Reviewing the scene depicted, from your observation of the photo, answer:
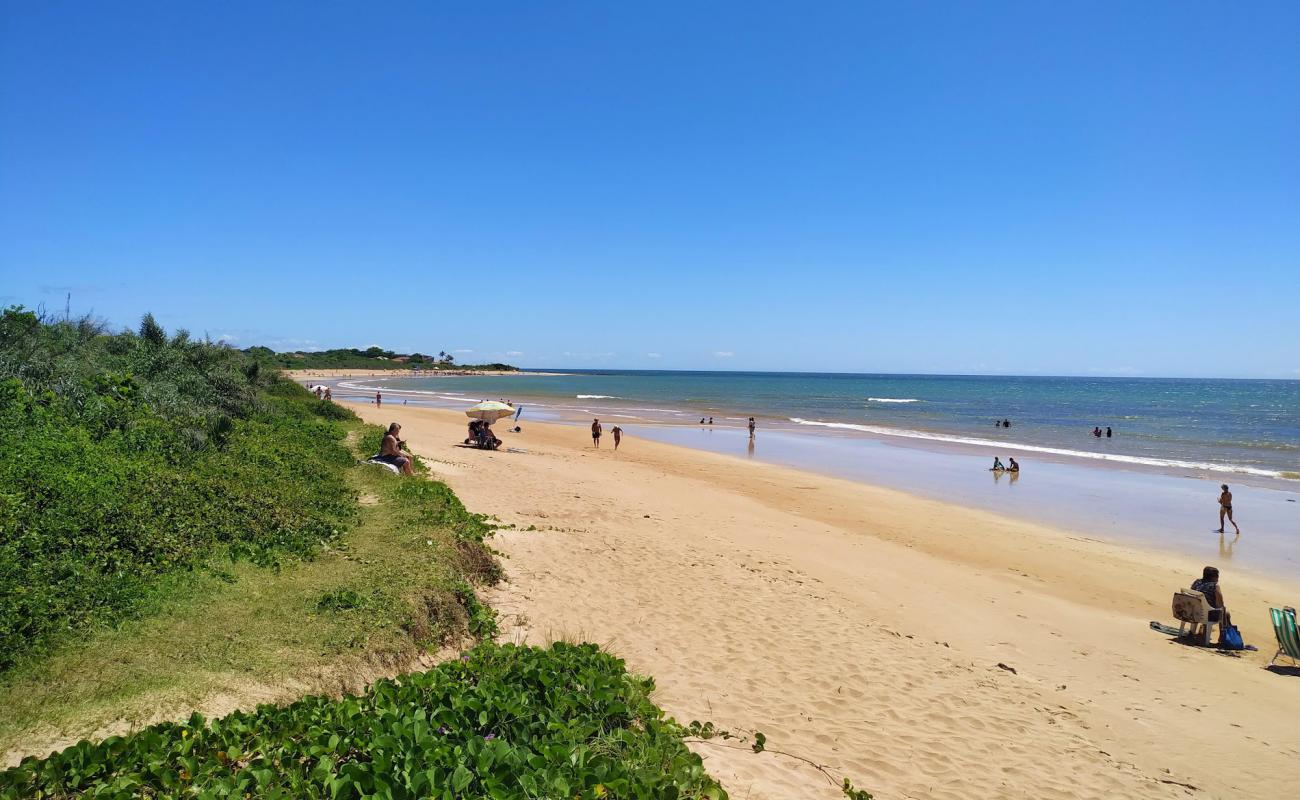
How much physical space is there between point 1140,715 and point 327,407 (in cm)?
2504

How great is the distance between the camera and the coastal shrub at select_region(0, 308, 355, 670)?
567 centimetres

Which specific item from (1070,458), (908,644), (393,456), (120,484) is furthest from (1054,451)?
(120,484)

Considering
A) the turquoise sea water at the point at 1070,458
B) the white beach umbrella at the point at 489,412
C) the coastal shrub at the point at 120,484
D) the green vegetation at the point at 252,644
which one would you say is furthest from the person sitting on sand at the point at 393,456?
the white beach umbrella at the point at 489,412

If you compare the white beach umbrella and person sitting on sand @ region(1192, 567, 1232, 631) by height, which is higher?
the white beach umbrella

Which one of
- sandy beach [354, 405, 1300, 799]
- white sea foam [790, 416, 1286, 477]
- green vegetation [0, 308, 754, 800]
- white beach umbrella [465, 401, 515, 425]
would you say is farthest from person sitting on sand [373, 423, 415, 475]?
white sea foam [790, 416, 1286, 477]

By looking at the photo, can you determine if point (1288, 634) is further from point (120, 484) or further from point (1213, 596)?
point (120, 484)

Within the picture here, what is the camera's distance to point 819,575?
1155cm

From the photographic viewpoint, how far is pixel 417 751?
3863 millimetres

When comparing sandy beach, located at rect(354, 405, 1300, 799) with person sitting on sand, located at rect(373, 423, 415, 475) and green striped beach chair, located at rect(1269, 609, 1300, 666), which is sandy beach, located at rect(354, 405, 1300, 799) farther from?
person sitting on sand, located at rect(373, 423, 415, 475)

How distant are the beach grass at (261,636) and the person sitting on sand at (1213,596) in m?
10.1

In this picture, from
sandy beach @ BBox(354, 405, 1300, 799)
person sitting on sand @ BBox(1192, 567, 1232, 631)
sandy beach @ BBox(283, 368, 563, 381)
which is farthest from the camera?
sandy beach @ BBox(283, 368, 563, 381)

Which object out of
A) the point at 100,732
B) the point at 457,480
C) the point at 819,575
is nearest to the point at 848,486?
the point at 819,575

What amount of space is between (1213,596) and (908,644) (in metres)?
4.99

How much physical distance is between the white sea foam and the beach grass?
3150 cm
